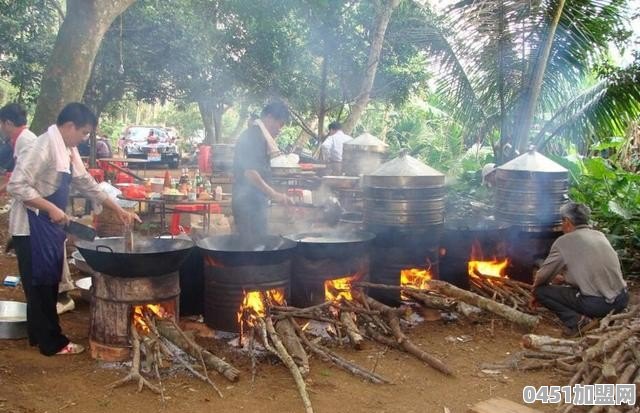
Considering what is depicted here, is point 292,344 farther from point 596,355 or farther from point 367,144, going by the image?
point 367,144

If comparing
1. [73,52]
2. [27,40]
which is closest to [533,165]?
[73,52]

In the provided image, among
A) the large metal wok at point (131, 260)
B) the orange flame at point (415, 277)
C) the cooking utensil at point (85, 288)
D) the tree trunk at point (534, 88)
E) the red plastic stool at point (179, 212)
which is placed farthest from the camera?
the red plastic stool at point (179, 212)

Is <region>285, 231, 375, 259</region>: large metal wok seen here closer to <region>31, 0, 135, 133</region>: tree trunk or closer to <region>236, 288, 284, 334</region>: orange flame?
<region>236, 288, 284, 334</region>: orange flame

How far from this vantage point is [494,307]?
537cm

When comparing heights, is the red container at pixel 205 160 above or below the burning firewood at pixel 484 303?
above

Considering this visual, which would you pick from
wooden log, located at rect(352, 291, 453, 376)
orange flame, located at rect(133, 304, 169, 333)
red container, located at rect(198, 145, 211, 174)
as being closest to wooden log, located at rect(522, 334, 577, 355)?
wooden log, located at rect(352, 291, 453, 376)

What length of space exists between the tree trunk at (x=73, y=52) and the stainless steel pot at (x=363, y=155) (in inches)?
193

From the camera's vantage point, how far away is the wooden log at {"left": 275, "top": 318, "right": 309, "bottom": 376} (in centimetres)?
455

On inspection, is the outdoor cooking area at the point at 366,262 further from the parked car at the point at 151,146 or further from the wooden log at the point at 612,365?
the parked car at the point at 151,146

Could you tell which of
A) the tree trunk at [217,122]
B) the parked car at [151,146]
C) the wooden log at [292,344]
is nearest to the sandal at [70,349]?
the wooden log at [292,344]

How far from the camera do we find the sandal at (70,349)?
16.0 feet

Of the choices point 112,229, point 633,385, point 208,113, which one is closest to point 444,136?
point 208,113

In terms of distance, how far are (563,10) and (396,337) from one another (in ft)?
20.8

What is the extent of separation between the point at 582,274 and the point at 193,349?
3726 mm
